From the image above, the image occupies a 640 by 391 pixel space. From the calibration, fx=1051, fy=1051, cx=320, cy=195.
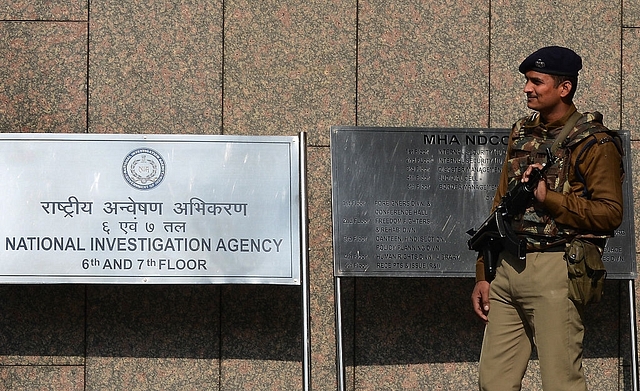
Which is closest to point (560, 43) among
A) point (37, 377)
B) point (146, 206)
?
point (146, 206)

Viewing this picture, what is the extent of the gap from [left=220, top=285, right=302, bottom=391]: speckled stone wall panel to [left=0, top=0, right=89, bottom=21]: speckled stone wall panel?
181 cm

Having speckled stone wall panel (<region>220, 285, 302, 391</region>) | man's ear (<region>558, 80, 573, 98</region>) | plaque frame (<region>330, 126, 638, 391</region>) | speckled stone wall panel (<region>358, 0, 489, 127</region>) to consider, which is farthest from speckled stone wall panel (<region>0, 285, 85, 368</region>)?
man's ear (<region>558, 80, 573, 98</region>)

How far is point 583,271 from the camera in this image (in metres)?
4.23

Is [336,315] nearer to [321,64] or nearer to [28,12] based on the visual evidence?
[321,64]

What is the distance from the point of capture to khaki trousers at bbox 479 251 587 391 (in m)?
4.30

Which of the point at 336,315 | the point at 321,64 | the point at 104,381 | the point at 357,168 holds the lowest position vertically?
the point at 104,381

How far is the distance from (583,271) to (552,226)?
8.9 inches

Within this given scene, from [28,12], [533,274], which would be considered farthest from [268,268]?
[28,12]

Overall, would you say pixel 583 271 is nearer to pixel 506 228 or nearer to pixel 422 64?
pixel 506 228

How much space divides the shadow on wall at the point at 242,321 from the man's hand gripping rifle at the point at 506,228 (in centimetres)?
148

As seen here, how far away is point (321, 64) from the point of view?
603 cm

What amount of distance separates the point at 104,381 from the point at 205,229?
1.19 m

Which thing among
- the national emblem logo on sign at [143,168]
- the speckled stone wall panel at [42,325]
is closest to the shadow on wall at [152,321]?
the speckled stone wall panel at [42,325]

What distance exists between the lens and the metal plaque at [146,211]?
5.40m
